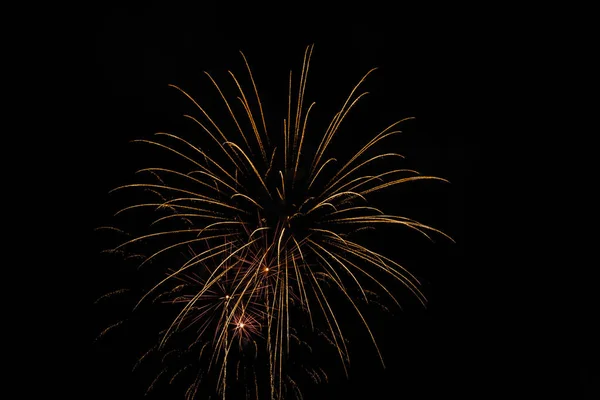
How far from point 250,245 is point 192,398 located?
348cm

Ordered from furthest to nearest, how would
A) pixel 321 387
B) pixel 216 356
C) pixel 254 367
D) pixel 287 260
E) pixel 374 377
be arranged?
1. pixel 374 377
2. pixel 321 387
3. pixel 254 367
4. pixel 216 356
5. pixel 287 260

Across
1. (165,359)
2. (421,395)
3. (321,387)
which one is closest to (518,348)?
(421,395)

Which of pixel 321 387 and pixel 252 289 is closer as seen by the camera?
pixel 252 289

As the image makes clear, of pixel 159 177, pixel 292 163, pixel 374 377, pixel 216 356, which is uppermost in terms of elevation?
pixel 292 163

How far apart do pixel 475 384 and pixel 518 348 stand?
127 cm

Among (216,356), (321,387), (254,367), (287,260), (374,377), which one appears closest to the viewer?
(287,260)

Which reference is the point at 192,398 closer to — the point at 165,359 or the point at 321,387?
the point at 165,359

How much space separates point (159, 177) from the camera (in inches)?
295

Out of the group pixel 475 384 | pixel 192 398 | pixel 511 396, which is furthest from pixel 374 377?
pixel 192 398

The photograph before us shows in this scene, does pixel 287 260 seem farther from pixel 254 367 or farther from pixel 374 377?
pixel 374 377

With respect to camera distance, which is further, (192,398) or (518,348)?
(518,348)

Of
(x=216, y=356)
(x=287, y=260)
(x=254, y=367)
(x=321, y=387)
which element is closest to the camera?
(x=287, y=260)

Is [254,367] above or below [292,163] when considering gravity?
below

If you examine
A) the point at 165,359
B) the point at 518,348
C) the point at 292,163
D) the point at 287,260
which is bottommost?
the point at 518,348
